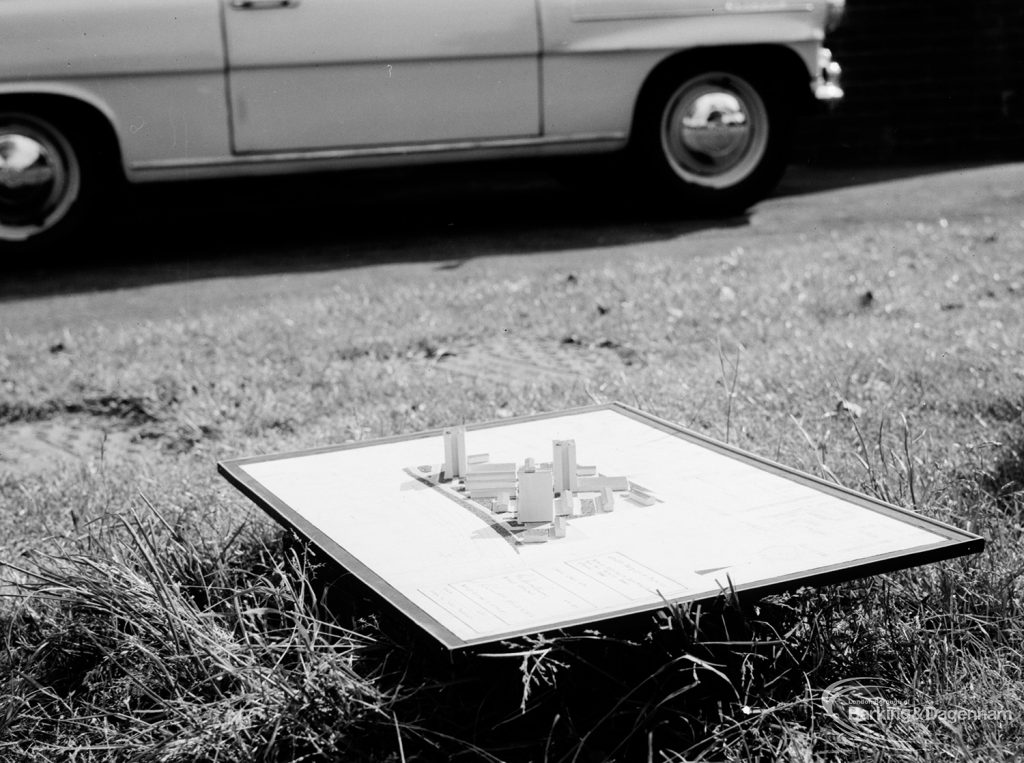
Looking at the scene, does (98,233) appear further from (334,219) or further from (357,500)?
(357,500)

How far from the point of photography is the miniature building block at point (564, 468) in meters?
2.38

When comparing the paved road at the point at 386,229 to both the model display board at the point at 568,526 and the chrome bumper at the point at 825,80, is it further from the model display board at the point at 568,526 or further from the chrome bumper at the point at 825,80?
the model display board at the point at 568,526

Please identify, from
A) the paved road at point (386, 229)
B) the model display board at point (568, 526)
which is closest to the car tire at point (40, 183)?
the paved road at point (386, 229)

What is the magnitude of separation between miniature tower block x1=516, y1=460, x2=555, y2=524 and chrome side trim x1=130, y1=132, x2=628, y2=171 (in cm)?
492

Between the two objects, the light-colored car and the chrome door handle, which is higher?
the chrome door handle

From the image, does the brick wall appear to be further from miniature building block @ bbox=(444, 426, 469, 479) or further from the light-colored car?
miniature building block @ bbox=(444, 426, 469, 479)

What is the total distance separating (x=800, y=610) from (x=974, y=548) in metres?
0.39

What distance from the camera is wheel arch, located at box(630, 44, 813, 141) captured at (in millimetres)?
7426

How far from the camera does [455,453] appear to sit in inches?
99.0

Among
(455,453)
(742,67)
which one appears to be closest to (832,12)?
(742,67)

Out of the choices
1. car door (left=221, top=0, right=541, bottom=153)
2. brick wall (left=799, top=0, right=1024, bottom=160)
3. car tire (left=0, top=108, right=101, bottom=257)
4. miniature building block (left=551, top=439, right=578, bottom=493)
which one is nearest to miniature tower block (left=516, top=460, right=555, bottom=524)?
miniature building block (left=551, top=439, right=578, bottom=493)

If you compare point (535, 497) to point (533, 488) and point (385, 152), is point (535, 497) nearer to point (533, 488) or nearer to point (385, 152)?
point (533, 488)

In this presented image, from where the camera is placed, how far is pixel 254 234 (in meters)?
7.77

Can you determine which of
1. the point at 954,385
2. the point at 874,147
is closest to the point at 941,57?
the point at 874,147
